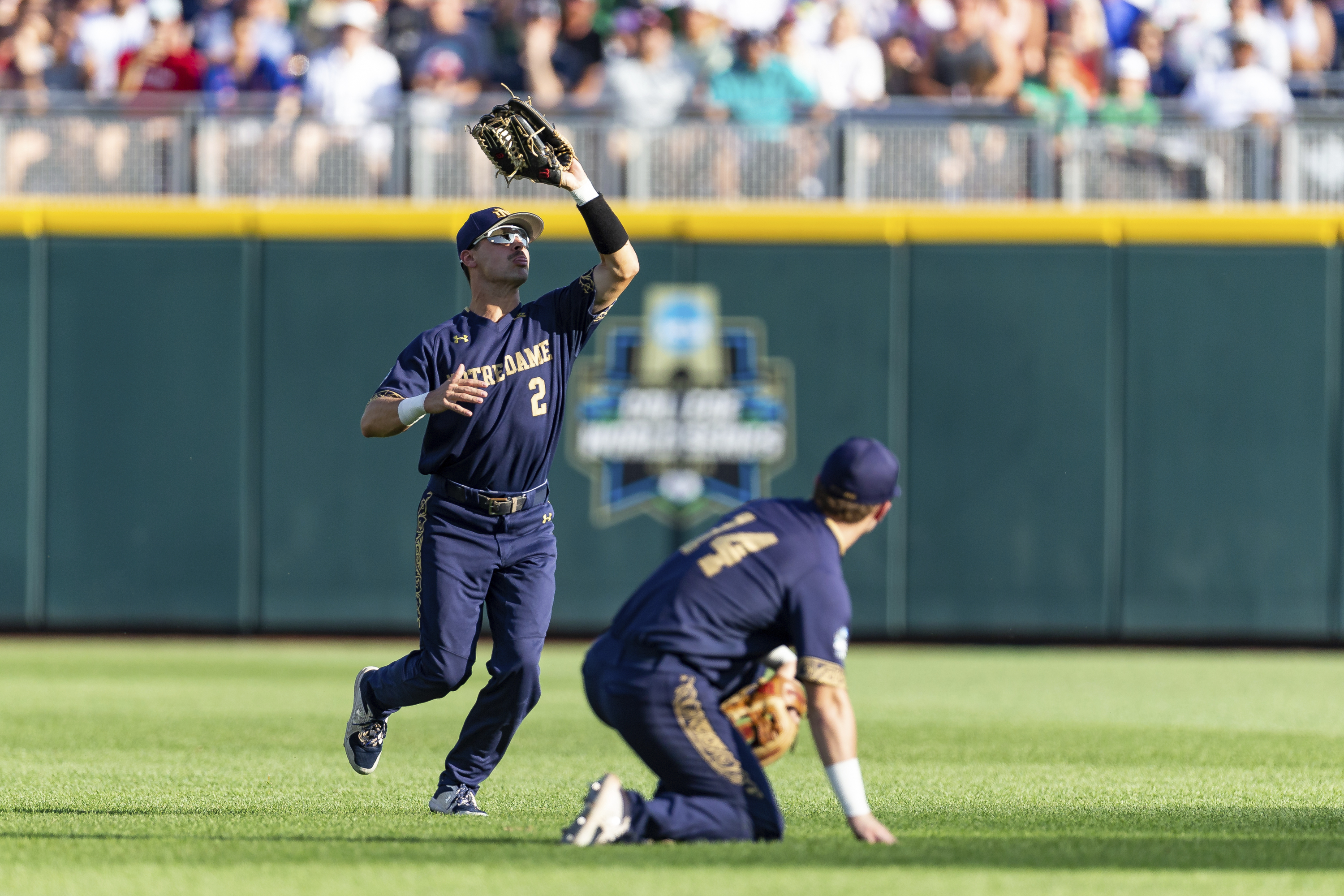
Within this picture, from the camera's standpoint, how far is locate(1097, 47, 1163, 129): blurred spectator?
555 inches

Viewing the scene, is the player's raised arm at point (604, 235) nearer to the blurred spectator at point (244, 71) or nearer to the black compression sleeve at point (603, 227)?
the black compression sleeve at point (603, 227)

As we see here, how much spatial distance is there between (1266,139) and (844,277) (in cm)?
341

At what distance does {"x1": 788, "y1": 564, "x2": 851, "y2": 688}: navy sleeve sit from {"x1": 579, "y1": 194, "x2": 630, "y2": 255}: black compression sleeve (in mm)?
1775

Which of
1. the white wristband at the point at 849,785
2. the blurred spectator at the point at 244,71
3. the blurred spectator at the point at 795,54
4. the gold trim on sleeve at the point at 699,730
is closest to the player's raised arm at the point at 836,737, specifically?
the white wristband at the point at 849,785

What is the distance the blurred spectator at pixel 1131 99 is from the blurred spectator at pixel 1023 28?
0.68 m

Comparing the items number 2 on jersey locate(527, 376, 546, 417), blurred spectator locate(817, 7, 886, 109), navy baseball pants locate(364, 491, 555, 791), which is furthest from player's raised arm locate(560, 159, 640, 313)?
blurred spectator locate(817, 7, 886, 109)

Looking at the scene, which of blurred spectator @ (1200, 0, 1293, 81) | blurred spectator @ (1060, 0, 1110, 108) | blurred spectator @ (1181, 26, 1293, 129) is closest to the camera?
blurred spectator @ (1181, 26, 1293, 129)

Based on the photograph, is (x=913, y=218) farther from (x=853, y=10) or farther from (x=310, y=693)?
(x=310, y=693)

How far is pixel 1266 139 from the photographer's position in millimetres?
14086

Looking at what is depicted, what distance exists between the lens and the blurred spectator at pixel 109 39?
1545 centimetres

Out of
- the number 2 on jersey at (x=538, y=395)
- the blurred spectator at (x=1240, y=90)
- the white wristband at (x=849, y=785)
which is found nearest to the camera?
the white wristband at (x=849, y=785)

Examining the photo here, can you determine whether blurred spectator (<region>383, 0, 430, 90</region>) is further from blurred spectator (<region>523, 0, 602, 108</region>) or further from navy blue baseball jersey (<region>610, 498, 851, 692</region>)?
navy blue baseball jersey (<region>610, 498, 851, 692</region>)

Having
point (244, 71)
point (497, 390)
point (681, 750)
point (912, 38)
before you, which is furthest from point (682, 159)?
point (681, 750)

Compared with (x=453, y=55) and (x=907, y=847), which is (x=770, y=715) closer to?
(x=907, y=847)
